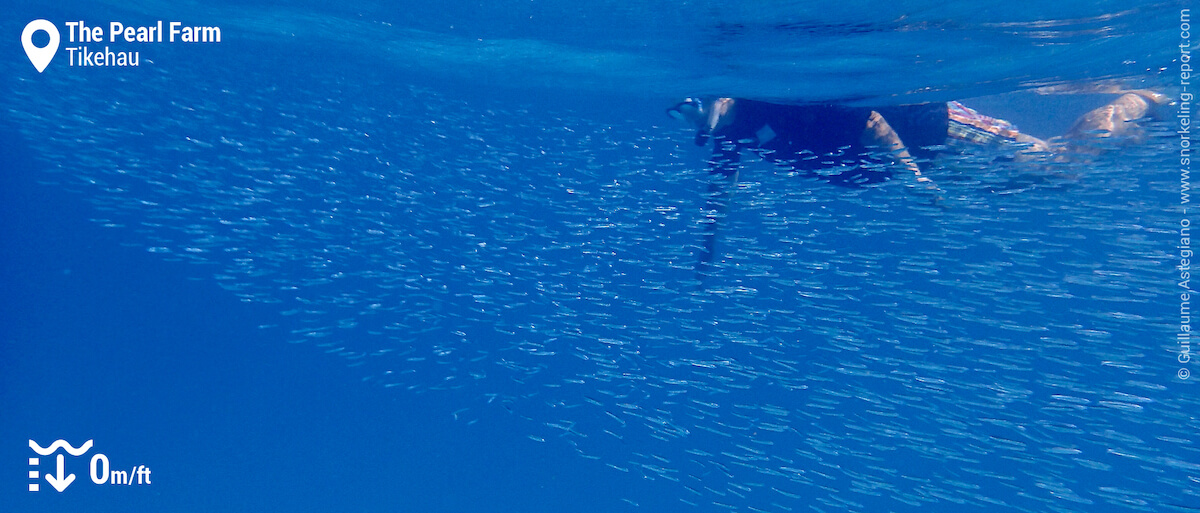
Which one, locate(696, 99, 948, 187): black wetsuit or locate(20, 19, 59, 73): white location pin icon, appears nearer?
locate(20, 19, 59, 73): white location pin icon

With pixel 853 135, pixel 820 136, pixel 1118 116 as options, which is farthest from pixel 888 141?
pixel 1118 116

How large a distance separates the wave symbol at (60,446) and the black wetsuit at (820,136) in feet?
25.3

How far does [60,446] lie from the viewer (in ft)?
22.3

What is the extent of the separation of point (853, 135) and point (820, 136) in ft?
1.39

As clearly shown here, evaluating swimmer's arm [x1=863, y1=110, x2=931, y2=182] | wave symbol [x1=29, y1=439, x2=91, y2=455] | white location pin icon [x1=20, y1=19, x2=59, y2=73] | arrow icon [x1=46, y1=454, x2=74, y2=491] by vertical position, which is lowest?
arrow icon [x1=46, y1=454, x2=74, y2=491]

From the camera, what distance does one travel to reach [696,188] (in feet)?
24.0

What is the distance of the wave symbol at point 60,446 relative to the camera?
6682mm

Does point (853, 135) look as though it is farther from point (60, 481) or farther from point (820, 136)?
point (60, 481)

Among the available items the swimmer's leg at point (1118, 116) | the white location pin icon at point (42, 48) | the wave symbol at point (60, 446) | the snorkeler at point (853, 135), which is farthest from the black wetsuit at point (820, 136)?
the wave symbol at point (60, 446)

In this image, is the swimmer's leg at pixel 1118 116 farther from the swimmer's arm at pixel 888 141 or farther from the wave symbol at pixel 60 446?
the wave symbol at pixel 60 446

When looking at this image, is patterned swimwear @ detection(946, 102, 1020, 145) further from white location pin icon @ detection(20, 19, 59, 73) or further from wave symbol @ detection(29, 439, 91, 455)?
wave symbol @ detection(29, 439, 91, 455)

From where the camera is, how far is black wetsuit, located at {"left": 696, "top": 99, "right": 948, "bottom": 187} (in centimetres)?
631

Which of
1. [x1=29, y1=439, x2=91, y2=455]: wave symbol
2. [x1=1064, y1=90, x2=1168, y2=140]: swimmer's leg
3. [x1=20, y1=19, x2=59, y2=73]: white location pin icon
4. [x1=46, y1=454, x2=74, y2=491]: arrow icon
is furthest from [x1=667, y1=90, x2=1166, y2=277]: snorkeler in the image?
[x1=46, y1=454, x2=74, y2=491]: arrow icon

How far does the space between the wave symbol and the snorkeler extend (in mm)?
7252
